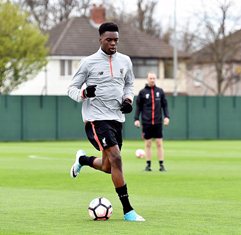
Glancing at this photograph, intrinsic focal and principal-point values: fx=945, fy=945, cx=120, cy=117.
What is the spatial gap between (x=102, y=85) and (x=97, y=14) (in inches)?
2717

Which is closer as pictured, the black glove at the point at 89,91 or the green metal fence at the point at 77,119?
the black glove at the point at 89,91

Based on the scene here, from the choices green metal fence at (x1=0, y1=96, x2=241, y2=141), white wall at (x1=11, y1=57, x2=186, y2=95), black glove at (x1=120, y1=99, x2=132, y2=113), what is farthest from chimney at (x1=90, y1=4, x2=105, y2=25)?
black glove at (x1=120, y1=99, x2=132, y2=113)

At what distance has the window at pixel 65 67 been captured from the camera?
261ft

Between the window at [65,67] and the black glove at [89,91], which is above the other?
the window at [65,67]

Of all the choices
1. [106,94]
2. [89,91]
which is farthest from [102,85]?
[89,91]

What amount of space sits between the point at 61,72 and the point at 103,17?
6125 mm

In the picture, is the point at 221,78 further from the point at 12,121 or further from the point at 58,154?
the point at 58,154

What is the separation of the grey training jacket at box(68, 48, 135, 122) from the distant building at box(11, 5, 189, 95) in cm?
6586

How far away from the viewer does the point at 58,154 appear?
99.6 ft

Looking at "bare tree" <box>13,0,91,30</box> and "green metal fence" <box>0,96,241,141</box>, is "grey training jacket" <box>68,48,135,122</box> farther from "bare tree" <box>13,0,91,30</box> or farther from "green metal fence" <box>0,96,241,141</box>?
"bare tree" <box>13,0,91,30</box>

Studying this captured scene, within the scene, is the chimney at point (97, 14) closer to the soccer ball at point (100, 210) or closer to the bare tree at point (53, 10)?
the bare tree at point (53, 10)

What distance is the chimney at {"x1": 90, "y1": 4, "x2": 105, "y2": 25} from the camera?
80125mm

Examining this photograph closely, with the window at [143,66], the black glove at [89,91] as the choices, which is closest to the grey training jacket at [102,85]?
the black glove at [89,91]

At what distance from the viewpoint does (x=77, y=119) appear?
46.4 m
